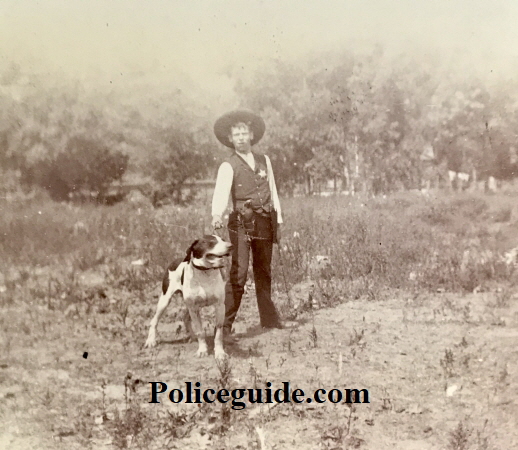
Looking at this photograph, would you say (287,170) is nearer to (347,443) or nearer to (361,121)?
(361,121)

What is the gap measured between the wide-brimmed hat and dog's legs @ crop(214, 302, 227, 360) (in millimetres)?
1414

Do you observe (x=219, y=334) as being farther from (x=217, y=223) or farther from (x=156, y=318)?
(x=217, y=223)

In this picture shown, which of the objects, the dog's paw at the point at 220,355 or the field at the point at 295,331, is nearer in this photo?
the field at the point at 295,331

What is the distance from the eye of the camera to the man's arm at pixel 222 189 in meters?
4.08

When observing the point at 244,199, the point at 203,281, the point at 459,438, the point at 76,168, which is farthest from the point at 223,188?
the point at 459,438

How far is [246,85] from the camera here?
439 cm

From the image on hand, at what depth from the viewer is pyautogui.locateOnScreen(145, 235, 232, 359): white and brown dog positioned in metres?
3.77

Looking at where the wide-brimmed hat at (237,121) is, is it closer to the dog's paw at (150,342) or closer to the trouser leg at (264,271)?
the trouser leg at (264,271)

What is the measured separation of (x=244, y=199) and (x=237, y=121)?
683 millimetres

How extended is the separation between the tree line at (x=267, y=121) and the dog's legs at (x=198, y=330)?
50.2 inches

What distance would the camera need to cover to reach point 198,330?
3939 mm

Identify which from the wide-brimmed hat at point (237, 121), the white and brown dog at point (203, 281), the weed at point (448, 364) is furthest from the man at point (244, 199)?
the weed at point (448, 364)

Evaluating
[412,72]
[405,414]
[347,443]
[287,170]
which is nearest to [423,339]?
[405,414]

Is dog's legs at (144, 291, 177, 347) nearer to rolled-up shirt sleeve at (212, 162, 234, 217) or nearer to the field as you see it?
the field
